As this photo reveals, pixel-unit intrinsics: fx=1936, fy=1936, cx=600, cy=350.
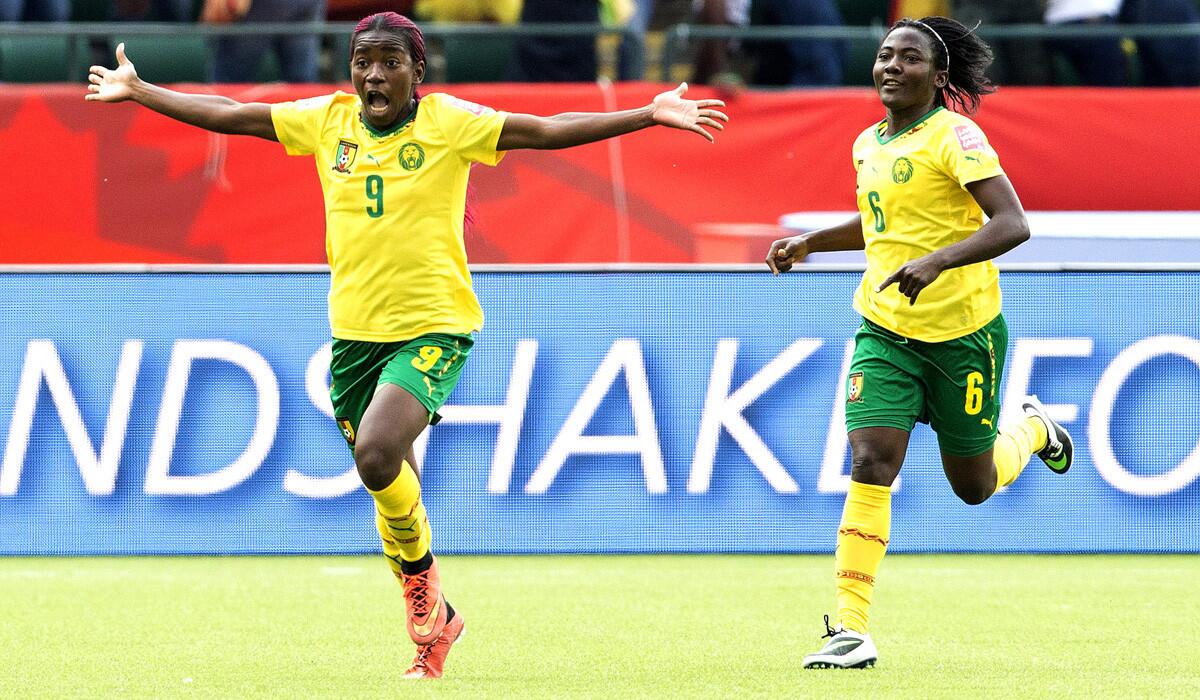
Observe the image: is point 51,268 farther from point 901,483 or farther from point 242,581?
point 901,483

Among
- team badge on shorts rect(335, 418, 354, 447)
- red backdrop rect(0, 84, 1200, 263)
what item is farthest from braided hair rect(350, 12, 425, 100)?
red backdrop rect(0, 84, 1200, 263)

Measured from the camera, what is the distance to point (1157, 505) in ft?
30.8

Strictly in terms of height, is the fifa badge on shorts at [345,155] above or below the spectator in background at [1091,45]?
below

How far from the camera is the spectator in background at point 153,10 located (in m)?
12.8

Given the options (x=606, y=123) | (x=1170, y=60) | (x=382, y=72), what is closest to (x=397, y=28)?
(x=382, y=72)

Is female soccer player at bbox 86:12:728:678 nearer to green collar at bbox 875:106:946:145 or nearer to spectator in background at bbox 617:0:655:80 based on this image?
green collar at bbox 875:106:946:145

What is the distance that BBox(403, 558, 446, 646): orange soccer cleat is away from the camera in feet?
19.5

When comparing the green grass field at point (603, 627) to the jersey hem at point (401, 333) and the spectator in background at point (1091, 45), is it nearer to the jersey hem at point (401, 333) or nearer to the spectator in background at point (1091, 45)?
the jersey hem at point (401, 333)

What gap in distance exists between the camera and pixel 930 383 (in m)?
6.43

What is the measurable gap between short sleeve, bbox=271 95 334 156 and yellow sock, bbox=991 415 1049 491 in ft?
8.32

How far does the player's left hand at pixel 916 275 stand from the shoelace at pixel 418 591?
5.61ft

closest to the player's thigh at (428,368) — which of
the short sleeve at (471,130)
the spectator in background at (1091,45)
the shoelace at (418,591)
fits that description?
the shoelace at (418,591)

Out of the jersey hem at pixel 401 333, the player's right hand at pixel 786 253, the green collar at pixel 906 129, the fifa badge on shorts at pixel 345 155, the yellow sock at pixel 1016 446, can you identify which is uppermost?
the green collar at pixel 906 129

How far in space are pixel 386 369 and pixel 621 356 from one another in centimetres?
335
